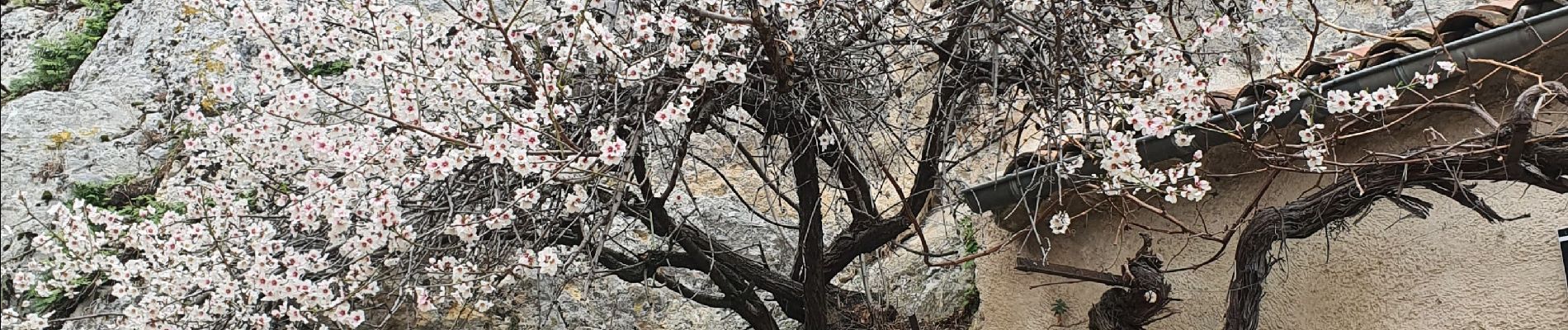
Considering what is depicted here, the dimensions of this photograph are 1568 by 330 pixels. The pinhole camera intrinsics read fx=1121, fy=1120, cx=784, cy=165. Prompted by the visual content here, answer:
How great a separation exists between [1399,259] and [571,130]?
2.19 metres

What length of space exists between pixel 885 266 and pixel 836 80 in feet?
7.63

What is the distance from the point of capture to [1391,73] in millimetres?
2816

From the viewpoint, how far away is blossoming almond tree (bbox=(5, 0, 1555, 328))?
2.63 m

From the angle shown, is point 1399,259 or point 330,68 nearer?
point 1399,259

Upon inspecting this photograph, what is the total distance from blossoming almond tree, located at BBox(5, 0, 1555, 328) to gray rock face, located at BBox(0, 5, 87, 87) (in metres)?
3.87

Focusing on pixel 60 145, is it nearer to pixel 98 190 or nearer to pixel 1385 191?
pixel 98 190

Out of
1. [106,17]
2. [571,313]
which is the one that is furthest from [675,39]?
[106,17]

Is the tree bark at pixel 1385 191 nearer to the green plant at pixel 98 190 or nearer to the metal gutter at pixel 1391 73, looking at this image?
the metal gutter at pixel 1391 73

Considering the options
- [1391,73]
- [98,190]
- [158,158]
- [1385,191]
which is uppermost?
[1391,73]

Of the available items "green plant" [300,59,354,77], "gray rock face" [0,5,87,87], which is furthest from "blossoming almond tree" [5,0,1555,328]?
"gray rock face" [0,5,87,87]

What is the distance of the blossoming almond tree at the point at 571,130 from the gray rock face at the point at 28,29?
12.7 ft

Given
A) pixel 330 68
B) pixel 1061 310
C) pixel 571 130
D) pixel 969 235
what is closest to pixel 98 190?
pixel 330 68

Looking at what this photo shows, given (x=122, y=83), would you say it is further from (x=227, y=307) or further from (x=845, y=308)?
(x=845, y=308)

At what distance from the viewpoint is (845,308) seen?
13.0 ft
